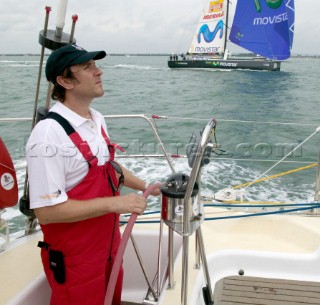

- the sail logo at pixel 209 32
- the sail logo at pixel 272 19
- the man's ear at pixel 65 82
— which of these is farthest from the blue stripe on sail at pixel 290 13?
the man's ear at pixel 65 82

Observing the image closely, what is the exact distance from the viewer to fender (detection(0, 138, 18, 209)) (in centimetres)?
172

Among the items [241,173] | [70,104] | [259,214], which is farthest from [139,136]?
[70,104]

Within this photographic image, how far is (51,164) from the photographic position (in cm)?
117

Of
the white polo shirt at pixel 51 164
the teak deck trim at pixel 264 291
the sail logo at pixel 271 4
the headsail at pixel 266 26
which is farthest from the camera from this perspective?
the headsail at pixel 266 26

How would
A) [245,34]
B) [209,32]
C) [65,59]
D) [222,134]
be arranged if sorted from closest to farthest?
[65,59] < [222,134] < [245,34] < [209,32]

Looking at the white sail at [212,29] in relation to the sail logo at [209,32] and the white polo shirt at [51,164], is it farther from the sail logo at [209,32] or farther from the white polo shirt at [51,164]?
the white polo shirt at [51,164]

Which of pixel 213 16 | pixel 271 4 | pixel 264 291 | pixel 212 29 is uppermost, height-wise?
pixel 213 16

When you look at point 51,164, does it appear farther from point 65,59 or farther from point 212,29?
point 212,29

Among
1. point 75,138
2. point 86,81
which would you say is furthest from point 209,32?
point 75,138

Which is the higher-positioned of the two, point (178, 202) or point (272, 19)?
point (272, 19)

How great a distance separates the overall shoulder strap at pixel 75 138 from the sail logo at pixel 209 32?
33.3 m

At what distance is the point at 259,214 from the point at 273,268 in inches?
15.8

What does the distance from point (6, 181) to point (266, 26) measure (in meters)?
28.0

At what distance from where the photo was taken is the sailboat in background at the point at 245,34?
26422 mm
